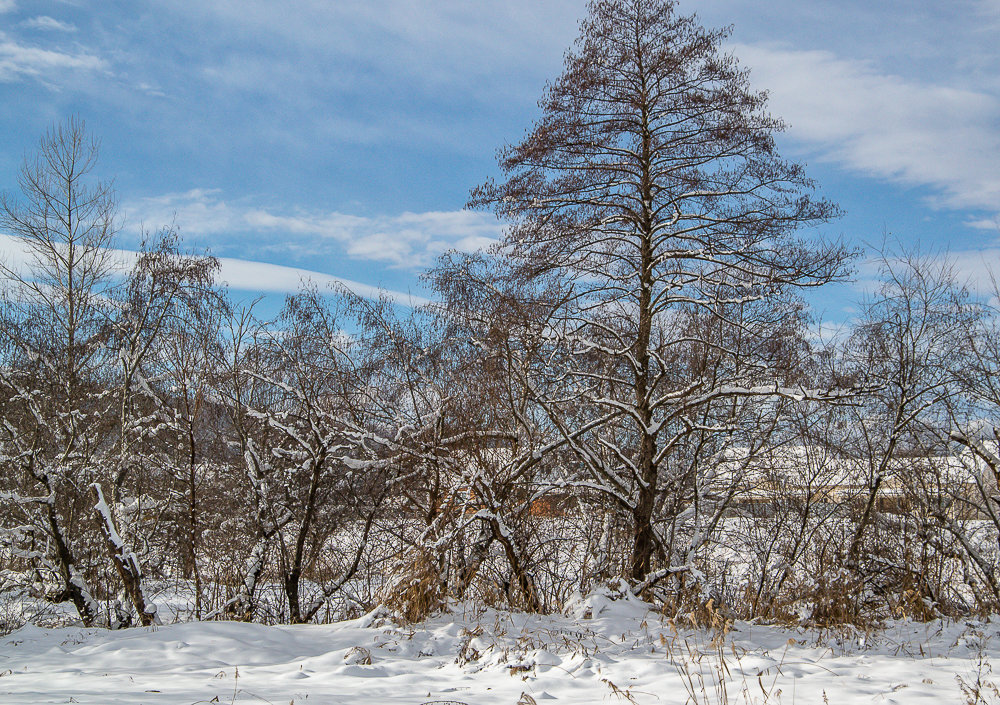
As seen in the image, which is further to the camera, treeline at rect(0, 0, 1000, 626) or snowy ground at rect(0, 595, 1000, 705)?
treeline at rect(0, 0, 1000, 626)

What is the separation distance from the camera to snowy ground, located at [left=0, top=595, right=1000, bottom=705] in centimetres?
445

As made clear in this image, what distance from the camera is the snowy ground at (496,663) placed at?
4454 millimetres

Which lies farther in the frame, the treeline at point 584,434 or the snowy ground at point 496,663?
the treeline at point 584,434

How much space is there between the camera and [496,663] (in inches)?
212

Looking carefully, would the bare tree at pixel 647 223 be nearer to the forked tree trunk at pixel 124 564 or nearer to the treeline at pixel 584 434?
the treeline at pixel 584 434

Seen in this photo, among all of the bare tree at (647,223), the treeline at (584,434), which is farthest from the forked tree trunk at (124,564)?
the bare tree at (647,223)

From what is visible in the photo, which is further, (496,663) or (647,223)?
(647,223)

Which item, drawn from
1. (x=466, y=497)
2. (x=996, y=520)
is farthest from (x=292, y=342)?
(x=996, y=520)

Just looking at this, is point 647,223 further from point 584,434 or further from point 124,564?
point 124,564

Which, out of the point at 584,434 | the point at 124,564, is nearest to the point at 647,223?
the point at 584,434

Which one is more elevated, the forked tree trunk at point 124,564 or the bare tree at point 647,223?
the bare tree at point 647,223

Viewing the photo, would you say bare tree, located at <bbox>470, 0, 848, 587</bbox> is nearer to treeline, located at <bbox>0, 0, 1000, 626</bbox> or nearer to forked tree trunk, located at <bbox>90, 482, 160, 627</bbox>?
treeline, located at <bbox>0, 0, 1000, 626</bbox>

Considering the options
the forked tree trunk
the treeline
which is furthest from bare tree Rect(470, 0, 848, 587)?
the forked tree trunk

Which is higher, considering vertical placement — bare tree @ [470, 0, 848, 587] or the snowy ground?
bare tree @ [470, 0, 848, 587]
